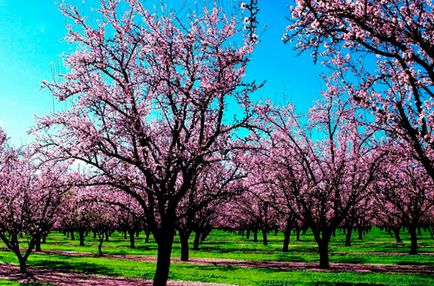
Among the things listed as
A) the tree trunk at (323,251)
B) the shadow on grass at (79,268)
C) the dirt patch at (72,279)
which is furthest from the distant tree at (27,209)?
the tree trunk at (323,251)

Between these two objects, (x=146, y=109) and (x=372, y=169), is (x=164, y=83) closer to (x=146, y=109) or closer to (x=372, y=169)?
(x=146, y=109)

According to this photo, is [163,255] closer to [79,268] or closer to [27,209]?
[27,209]

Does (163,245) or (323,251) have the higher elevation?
(163,245)

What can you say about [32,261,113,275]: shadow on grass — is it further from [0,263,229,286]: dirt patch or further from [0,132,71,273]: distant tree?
[0,132,71,273]: distant tree

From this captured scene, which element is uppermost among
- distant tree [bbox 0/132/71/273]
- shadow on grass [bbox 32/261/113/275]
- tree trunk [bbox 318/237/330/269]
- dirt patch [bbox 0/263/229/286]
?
distant tree [bbox 0/132/71/273]

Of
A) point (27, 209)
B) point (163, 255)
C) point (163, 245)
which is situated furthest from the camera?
point (27, 209)

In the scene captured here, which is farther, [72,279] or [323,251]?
[323,251]

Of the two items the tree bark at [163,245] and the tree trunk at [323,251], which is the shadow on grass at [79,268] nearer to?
the tree bark at [163,245]

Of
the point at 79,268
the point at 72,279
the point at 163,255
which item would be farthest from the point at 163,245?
the point at 79,268

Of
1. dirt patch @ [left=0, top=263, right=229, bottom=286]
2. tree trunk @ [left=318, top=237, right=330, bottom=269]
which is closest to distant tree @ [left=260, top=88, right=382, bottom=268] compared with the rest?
tree trunk @ [left=318, top=237, right=330, bottom=269]

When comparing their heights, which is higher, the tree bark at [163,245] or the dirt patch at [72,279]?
the tree bark at [163,245]

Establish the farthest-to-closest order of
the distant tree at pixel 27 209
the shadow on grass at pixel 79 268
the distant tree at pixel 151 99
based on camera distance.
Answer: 1. the shadow on grass at pixel 79 268
2. the distant tree at pixel 27 209
3. the distant tree at pixel 151 99

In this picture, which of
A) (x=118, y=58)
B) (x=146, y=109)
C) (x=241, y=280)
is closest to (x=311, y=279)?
(x=241, y=280)

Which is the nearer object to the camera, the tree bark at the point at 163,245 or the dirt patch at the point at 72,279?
the tree bark at the point at 163,245
